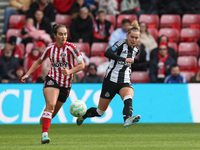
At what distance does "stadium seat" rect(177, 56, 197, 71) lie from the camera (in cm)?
1537

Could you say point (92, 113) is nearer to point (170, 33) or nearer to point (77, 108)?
point (77, 108)

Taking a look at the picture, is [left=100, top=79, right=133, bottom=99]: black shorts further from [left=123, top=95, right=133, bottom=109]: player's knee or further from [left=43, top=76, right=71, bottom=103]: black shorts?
[left=43, top=76, right=71, bottom=103]: black shorts

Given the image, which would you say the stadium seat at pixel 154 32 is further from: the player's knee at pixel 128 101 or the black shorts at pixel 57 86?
the black shorts at pixel 57 86

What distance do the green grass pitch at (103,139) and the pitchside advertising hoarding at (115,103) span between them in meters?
1.13

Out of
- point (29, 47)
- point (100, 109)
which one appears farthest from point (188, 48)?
point (100, 109)

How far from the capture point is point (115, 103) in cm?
1291

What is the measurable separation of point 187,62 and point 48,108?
26.7ft

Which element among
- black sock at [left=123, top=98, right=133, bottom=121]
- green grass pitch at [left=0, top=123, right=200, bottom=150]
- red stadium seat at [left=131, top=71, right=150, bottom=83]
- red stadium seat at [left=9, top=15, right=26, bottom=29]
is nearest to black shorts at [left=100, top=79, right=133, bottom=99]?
black sock at [left=123, top=98, right=133, bottom=121]

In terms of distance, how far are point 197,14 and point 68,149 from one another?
11018 mm

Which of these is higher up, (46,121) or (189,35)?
(46,121)

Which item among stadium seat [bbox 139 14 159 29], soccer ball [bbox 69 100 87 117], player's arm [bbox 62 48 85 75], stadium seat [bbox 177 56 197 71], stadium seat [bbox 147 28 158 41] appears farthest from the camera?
stadium seat [bbox 139 14 159 29]

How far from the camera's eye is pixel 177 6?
55.8 ft

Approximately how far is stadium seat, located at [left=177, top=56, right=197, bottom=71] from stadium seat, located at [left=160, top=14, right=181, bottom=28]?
5.68ft

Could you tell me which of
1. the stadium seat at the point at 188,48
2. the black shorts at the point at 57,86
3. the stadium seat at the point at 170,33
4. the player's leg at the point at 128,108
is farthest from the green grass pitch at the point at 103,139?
the stadium seat at the point at 170,33
